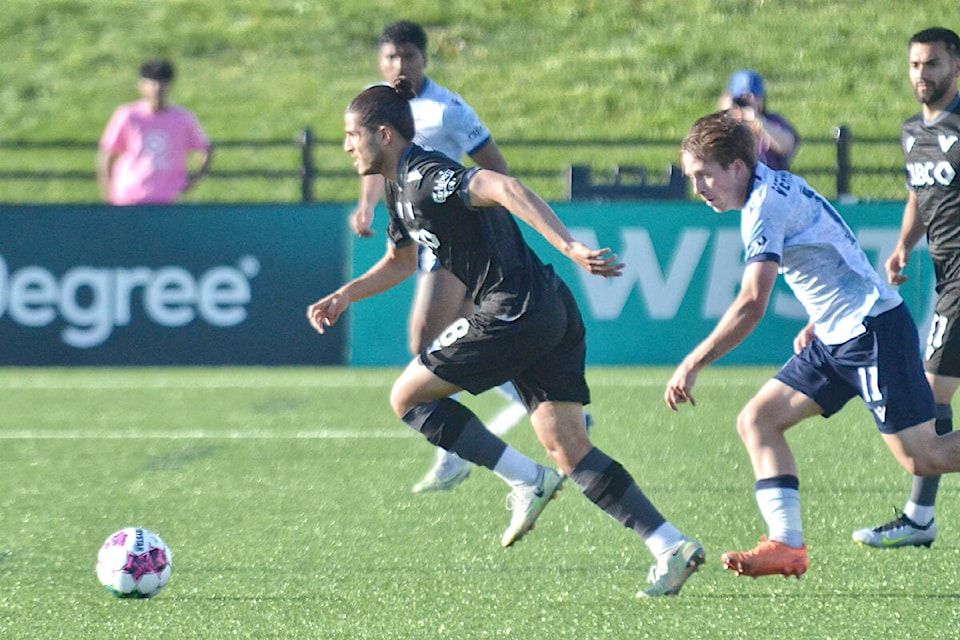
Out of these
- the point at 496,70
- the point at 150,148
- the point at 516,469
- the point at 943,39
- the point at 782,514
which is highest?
the point at 943,39

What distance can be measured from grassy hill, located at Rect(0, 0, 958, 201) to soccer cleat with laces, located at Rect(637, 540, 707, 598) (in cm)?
Result: 1580

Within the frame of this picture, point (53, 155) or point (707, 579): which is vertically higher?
point (707, 579)

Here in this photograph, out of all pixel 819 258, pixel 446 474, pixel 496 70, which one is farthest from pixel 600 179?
pixel 819 258

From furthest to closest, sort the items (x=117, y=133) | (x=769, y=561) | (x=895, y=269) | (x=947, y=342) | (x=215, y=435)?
(x=117, y=133), (x=215, y=435), (x=895, y=269), (x=947, y=342), (x=769, y=561)

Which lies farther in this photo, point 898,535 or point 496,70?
point 496,70

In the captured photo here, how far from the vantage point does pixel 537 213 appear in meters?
5.01

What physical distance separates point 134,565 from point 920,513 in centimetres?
305

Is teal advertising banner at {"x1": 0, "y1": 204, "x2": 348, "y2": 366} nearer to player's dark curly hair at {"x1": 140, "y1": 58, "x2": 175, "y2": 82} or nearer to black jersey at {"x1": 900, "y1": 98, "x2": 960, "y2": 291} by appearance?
player's dark curly hair at {"x1": 140, "y1": 58, "x2": 175, "y2": 82}

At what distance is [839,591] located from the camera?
5.50 meters

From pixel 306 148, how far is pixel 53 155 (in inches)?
417

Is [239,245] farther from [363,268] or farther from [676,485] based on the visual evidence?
[676,485]

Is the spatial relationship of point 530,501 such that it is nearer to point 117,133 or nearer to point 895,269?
point 895,269

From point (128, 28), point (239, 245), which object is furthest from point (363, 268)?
point (128, 28)

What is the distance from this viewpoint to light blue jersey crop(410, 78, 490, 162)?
8000 mm
